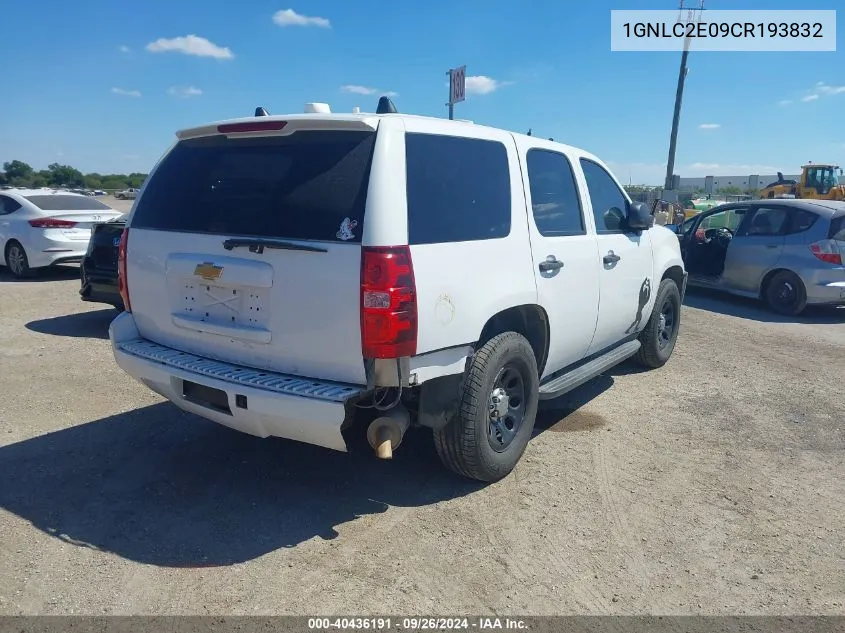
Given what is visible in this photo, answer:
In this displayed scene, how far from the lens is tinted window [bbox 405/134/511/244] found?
3268 mm

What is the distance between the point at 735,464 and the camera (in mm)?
4320

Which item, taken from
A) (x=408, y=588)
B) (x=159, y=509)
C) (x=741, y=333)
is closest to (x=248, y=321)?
(x=159, y=509)

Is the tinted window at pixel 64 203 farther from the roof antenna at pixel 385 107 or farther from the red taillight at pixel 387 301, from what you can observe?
the red taillight at pixel 387 301

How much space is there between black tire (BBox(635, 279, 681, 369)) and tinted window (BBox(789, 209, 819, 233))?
404 centimetres

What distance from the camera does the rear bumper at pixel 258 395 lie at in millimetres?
3037

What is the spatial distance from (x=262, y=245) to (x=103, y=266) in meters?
4.83

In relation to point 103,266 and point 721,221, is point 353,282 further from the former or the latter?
point 721,221

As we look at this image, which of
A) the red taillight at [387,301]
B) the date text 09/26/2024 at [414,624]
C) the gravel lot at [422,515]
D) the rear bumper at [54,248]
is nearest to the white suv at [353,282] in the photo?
the red taillight at [387,301]

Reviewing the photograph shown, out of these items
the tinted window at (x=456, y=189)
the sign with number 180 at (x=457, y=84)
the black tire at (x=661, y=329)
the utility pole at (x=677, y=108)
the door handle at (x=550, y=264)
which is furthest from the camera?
the utility pole at (x=677, y=108)

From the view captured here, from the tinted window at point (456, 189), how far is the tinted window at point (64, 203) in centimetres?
939

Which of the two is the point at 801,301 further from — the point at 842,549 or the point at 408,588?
the point at 408,588

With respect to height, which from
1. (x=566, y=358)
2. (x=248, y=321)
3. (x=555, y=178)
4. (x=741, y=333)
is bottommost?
(x=741, y=333)

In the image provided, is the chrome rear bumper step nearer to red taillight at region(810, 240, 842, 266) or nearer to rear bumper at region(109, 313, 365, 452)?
rear bumper at region(109, 313, 365, 452)

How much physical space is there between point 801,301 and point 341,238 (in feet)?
28.3
